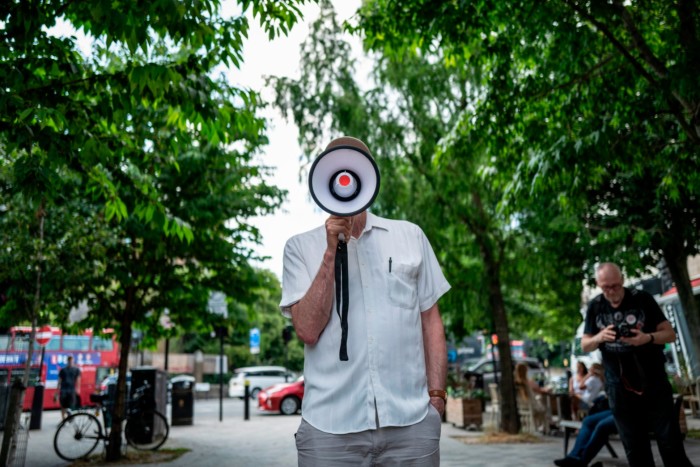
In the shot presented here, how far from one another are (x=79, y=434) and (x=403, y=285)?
10.9 metres

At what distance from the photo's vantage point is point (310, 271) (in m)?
2.78

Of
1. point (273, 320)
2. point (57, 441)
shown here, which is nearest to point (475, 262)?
point (57, 441)

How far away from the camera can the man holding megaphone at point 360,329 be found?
8.12 feet

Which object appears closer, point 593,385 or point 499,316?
point 593,385

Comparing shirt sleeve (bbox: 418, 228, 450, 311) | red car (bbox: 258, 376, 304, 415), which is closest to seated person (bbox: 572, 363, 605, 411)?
shirt sleeve (bbox: 418, 228, 450, 311)

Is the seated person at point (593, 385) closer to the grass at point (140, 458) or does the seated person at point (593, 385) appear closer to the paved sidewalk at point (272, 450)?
the paved sidewalk at point (272, 450)

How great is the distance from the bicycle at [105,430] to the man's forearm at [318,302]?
34.3 ft

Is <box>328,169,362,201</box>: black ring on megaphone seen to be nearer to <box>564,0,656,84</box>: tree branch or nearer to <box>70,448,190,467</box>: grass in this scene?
<box>564,0,656,84</box>: tree branch

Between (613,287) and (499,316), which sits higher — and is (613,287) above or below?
below

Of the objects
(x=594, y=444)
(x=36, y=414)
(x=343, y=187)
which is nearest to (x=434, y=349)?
(x=343, y=187)

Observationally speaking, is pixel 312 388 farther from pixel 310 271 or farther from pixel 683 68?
pixel 683 68

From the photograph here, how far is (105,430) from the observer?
12.0 meters

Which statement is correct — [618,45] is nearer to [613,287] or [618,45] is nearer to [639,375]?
[613,287]

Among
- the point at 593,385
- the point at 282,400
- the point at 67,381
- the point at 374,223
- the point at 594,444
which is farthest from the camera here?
the point at 282,400
